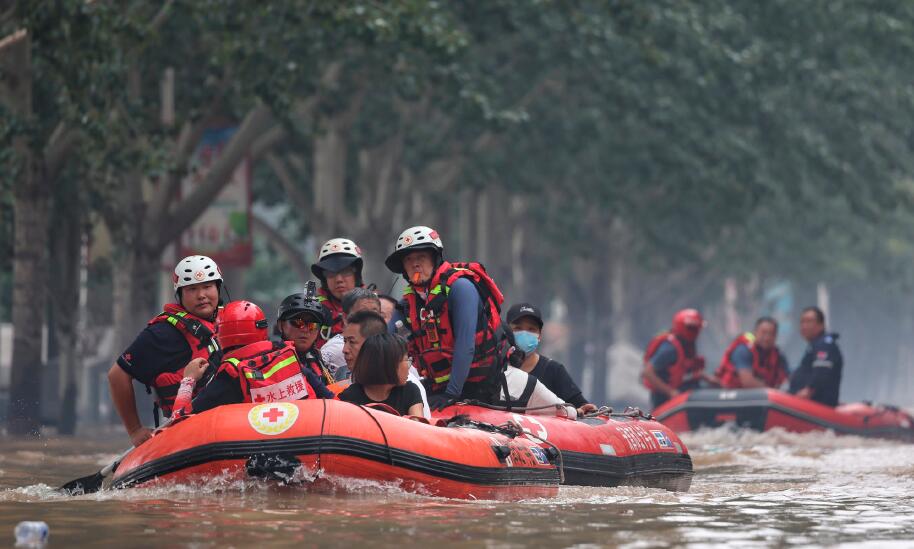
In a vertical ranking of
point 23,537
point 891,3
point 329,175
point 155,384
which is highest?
point 891,3

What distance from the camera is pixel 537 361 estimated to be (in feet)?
47.1

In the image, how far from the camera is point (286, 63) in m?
23.4

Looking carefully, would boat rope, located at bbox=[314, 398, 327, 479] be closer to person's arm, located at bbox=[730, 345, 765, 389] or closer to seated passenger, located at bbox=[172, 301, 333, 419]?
seated passenger, located at bbox=[172, 301, 333, 419]

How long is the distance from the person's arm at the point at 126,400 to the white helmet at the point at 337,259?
2.19 meters

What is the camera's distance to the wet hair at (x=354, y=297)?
12828 mm

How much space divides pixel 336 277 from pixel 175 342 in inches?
85.3

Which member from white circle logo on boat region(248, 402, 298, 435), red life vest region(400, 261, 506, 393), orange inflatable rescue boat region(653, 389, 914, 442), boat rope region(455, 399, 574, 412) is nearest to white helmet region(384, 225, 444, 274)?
red life vest region(400, 261, 506, 393)

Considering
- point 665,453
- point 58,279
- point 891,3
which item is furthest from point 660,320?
point 665,453

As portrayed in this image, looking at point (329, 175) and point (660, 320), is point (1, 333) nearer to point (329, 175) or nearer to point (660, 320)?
point (329, 175)

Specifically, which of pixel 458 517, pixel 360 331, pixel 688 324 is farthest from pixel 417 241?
pixel 688 324

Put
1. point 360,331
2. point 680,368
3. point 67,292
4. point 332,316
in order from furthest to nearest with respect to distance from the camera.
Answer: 1. point 67,292
2. point 680,368
3. point 332,316
4. point 360,331

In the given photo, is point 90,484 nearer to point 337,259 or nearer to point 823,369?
point 337,259

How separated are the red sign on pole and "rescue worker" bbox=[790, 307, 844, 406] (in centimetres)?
796

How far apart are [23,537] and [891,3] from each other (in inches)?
979
